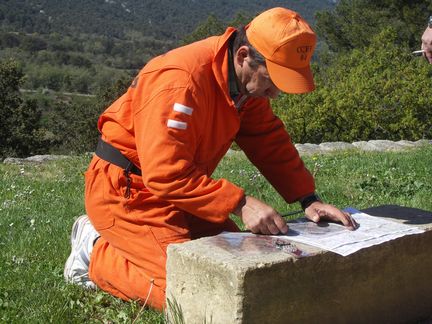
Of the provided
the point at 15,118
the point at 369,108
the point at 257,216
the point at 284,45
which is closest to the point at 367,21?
the point at 369,108

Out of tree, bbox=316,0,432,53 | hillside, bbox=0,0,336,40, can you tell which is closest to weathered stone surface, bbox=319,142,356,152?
tree, bbox=316,0,432,53

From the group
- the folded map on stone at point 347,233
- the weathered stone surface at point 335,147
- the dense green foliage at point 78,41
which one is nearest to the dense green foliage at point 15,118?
the weathered stone surface at point 335,147

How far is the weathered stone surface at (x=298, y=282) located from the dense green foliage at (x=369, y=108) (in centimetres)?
1421

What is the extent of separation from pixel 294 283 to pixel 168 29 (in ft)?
633

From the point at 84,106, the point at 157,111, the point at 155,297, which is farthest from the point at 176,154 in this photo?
the point at 84,106

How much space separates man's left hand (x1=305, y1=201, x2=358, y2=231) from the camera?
138 inches

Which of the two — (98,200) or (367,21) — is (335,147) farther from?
(367,21)

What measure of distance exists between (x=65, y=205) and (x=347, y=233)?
3.47 metres

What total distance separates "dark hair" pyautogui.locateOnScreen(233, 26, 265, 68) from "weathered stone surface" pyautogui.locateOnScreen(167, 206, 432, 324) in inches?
32.4

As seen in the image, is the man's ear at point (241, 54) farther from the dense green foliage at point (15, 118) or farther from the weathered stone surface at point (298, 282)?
the dense green foliage at point (15, 118)

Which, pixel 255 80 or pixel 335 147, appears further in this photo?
pixel 335 147

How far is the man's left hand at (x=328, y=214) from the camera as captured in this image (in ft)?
11.5

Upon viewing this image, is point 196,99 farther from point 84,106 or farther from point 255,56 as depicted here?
point 84,106

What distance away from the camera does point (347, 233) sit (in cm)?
338
